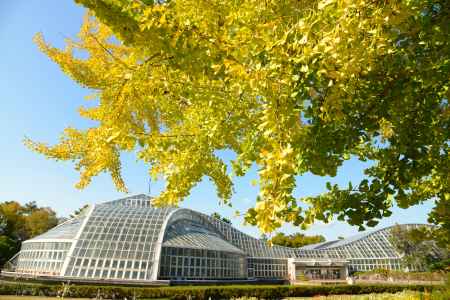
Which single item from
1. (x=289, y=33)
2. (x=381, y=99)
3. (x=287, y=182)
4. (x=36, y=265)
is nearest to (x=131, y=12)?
(x=289, y=33)

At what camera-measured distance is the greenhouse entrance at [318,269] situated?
34000 millimetres

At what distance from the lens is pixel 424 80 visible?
352 centimetres

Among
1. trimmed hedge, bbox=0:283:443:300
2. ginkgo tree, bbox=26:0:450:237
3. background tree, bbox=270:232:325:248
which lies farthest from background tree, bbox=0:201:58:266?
ginkgo tree, bbox=26:0:450:237

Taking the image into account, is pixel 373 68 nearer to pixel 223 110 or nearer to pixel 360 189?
pixel 360 189

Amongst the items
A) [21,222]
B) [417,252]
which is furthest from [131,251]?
[21,222]

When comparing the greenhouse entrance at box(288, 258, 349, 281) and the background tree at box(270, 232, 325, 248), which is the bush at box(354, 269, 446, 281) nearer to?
the greenhouse entrance at box(288, 258, 349, 281)

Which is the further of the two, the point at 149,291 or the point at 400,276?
the point at 400,276

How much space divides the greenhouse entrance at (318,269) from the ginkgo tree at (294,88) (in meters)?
31.4

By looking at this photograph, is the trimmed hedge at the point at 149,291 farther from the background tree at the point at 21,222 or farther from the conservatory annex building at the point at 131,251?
the background tree at the point at 21,222

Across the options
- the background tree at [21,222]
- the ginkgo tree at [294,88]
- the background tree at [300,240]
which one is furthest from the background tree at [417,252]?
the background tree at [21,222]

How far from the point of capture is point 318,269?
3509 centimetres

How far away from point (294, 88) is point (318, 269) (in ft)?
120

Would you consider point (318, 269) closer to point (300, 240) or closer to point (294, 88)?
point (300, 240)

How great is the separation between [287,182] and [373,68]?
1.67 metres
